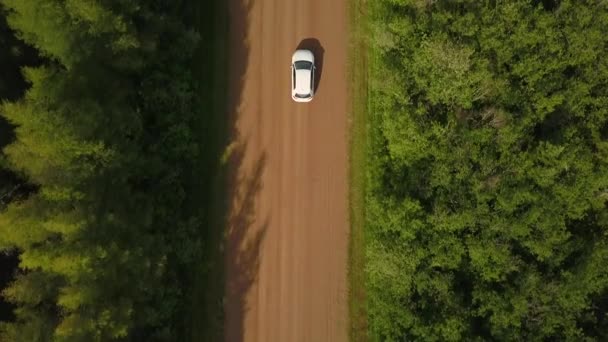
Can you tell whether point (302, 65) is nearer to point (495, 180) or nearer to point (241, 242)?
point (241, 242)

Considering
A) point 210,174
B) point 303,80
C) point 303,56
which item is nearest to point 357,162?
point 303,80

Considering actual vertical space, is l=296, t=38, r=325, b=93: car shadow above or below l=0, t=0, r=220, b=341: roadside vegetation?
above

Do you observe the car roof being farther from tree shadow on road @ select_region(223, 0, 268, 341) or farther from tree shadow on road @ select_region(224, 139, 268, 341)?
tree shadow on road @ select_region(224, 139, 268, 341)

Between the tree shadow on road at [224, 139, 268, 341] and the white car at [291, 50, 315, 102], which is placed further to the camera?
the white car at [291, 50, 315, 102]

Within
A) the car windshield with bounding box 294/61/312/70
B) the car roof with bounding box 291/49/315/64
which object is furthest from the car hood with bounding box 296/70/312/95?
the car roof with bounding box 291/49/315/64

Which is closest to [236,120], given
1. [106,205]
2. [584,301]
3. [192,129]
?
[192,129]
